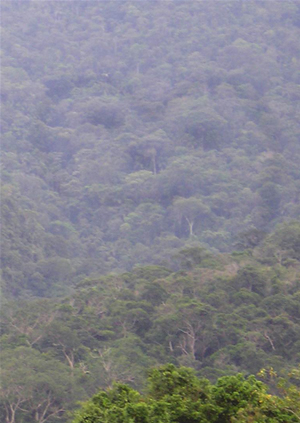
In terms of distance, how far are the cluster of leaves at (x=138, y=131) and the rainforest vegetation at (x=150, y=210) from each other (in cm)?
19

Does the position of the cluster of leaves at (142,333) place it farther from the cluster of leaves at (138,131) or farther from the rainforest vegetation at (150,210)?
the cluster of leaves at (138,131)

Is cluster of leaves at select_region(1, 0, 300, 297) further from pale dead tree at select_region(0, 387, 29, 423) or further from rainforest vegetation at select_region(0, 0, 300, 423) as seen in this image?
pale dead tree at select_region(0, 387, 29, 423)

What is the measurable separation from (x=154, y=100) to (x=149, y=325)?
4801cm

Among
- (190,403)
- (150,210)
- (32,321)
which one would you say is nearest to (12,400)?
(32,321)

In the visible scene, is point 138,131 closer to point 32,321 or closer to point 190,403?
point 32,321

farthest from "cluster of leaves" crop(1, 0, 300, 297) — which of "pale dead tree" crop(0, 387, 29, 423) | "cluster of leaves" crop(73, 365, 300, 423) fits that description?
"cluster of leaves" crop(73, 365, 300, 423)

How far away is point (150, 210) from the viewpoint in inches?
2217

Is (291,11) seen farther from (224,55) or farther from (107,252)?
(107,252)

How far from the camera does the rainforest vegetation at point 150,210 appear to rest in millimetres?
20797

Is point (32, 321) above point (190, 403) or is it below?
below

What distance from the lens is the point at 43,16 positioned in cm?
8238

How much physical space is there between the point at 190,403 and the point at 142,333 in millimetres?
18632

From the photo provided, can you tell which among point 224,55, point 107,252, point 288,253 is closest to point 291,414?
point 288,253

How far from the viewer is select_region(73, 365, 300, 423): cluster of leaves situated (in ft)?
23.9
